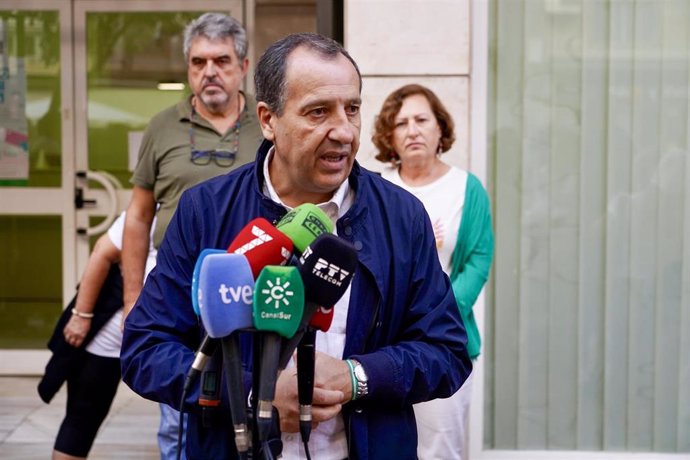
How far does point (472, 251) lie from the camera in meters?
4.53

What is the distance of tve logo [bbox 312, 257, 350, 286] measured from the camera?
205 cm

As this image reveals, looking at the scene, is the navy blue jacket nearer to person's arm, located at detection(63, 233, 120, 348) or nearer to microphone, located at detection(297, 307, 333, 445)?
microphone, located at detection(297, 307, 333, 445)

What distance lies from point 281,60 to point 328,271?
560 mm

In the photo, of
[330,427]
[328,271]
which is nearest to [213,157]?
[330,427]

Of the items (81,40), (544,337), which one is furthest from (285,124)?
(81,40)

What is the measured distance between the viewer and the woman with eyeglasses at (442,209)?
4438mm

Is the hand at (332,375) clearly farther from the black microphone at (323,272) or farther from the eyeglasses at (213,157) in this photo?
→ the eyeglasses at (213,157)

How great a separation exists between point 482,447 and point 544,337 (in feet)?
2.21

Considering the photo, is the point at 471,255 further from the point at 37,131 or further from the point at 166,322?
the point at 37,131

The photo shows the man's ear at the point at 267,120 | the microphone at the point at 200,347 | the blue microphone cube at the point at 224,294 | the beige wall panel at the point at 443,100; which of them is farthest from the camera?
the beige wall panel at the point at 443,100

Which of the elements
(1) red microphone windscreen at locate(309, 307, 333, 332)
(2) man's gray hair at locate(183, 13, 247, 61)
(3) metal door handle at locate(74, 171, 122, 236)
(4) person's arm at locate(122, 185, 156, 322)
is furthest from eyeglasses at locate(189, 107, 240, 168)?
(3) metal door handle at locate(74, 171, 122, 236)

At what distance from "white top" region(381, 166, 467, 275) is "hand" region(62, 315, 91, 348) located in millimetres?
1447

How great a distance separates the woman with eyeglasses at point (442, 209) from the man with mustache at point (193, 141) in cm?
67

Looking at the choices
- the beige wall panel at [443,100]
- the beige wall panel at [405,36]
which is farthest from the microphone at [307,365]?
the beige wall panel at [405,36]
